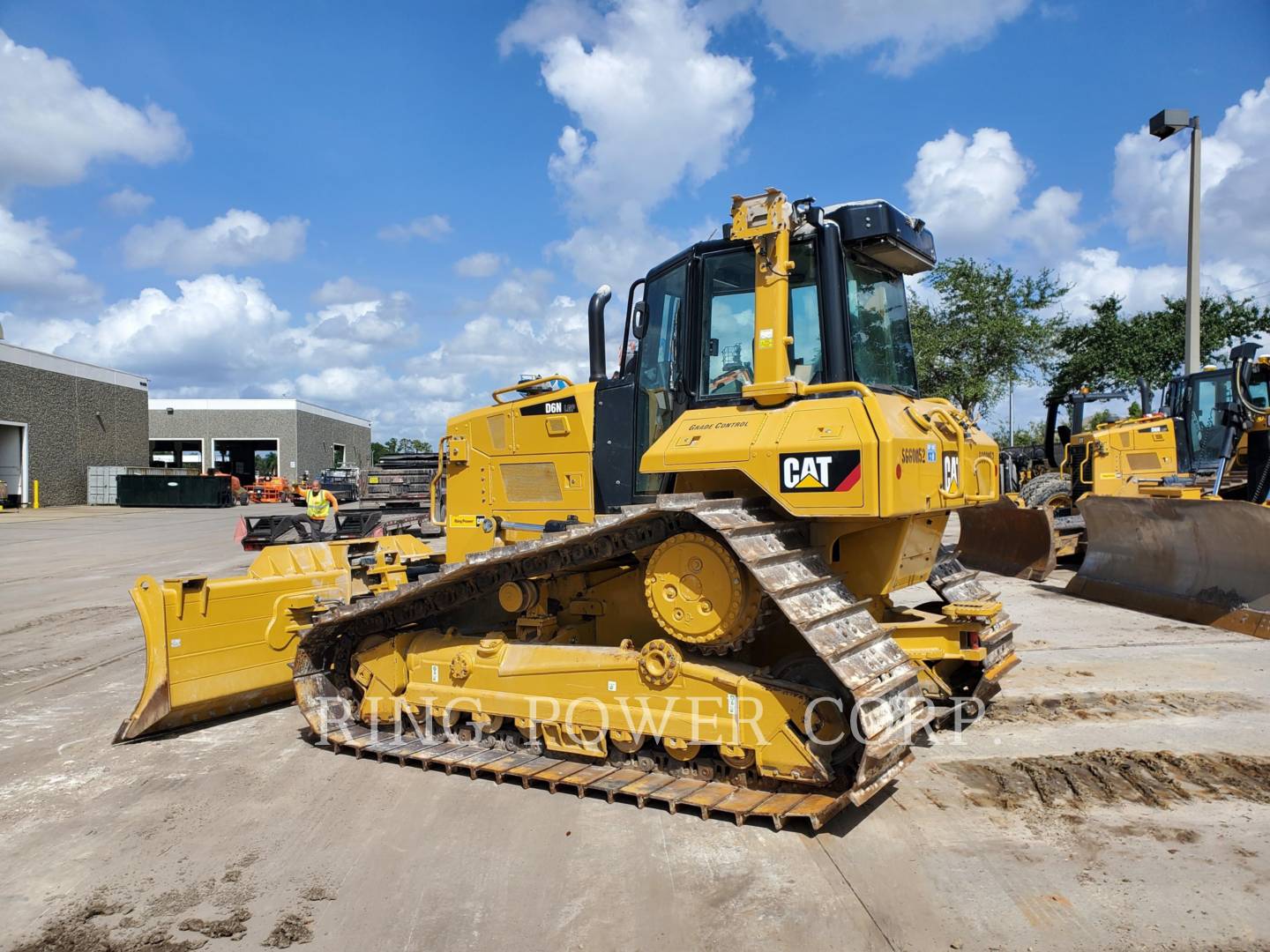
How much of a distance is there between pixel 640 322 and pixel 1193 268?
49.6 ft

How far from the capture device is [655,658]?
4598mm

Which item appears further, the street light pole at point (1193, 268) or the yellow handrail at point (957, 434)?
the street light pole at point (1193, 268)

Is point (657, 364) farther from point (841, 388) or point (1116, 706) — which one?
point (1116, 706)

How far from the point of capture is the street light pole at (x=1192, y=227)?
15.7m

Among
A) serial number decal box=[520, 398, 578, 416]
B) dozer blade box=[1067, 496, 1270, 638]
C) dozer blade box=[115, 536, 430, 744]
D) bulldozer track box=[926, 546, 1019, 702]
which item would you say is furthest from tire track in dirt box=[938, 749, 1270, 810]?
dozer blade box=[1067, 496, 1270, 638]

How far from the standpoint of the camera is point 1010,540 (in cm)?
1282

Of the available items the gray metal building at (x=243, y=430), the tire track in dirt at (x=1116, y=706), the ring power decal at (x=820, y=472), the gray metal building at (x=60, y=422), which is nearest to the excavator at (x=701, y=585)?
the ring power decal at (x=820, y=472)

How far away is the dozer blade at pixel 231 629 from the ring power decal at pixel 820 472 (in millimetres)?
2764

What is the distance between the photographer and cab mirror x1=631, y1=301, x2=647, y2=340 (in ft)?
17.8

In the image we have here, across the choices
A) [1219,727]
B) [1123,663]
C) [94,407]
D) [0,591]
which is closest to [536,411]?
[1219,727]

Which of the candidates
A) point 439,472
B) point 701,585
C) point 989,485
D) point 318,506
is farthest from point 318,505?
point 989,485

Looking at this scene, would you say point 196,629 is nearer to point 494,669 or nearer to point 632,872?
point 494,669

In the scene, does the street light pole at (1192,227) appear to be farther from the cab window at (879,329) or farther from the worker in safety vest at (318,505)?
the worker in safety vest at (318,505)

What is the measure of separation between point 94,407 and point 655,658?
45.9m
